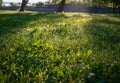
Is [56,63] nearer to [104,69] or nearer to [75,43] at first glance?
[104,69]

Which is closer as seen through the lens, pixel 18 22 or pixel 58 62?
pixel 58 62

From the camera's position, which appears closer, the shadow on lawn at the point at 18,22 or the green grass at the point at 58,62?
the green grass at the point at 58,62

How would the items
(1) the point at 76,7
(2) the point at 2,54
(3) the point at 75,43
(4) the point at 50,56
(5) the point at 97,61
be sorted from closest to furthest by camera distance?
1. (5) the point at 97,61
2. (4) the point at 50,56
3. (2) the point at 2,54
4. (3) the point at 75,43
5. (1) the point at 76,7

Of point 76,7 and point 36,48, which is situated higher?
point 36,48

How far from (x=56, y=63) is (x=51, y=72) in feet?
2.30

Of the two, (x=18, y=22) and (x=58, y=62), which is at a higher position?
(x=58, y=62)

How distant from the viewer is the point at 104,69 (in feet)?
20.3

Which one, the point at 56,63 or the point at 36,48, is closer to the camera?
the point at 56,63

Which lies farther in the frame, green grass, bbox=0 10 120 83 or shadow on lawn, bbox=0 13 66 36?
shadow on lawn, bbox=0 13 66 36

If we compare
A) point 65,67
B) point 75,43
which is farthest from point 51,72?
point 75,43

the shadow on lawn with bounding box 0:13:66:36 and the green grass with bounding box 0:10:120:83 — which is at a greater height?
the green grass with bounding box 0:10:120:83

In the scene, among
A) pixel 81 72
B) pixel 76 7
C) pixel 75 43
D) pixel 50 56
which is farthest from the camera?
pixel 76 7

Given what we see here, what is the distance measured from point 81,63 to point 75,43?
8.06 feet

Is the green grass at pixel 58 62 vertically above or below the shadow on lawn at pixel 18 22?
above
